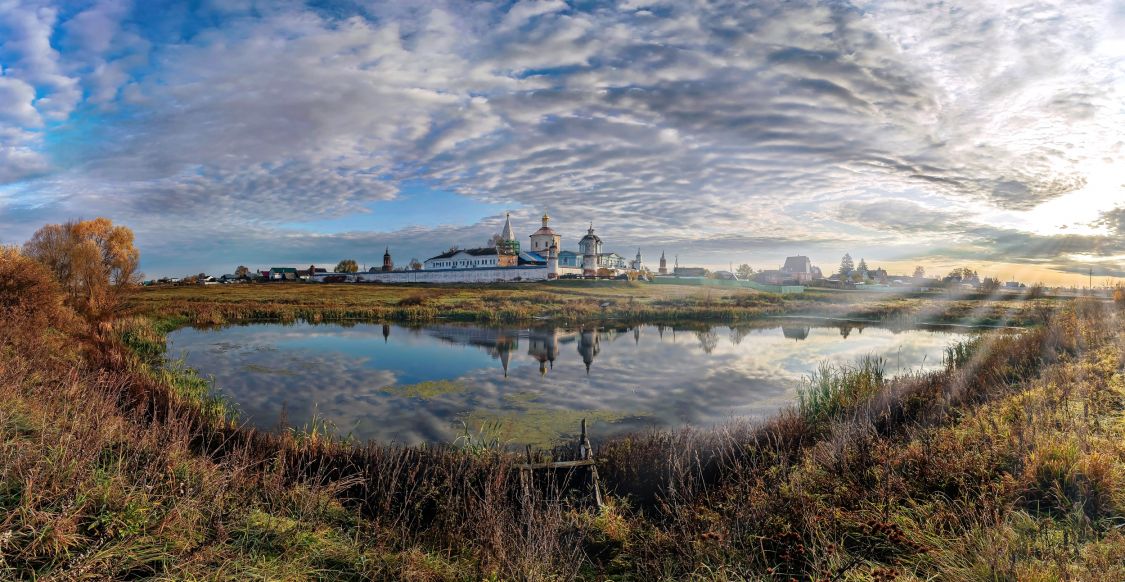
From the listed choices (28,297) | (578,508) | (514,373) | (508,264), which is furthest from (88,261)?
(508,264)

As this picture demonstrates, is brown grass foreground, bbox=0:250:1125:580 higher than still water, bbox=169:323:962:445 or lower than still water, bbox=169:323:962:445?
higher

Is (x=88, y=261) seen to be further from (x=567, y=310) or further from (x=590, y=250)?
(x=590, y=250)

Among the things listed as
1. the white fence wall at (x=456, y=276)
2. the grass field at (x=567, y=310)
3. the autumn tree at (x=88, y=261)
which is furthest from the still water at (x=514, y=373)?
the white fence wall at (x=456, y=276)

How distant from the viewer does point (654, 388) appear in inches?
601

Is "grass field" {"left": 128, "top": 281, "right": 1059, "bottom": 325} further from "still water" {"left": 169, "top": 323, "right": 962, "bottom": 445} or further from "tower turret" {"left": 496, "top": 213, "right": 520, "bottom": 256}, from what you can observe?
"tower turret" {"left": 496, "top": 213, "right": 520, "bottom": 256}

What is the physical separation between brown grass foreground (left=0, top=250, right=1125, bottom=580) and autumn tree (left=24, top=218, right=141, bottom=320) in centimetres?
2046

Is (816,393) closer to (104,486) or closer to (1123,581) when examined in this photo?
(1123,581)

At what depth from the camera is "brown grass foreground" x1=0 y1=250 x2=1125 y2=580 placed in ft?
13.1

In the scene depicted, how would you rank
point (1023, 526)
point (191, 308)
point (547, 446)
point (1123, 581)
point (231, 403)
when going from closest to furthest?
point (1123, 581), point (1023, 526), point (547, 446), point (231, 403), point (191, 308)

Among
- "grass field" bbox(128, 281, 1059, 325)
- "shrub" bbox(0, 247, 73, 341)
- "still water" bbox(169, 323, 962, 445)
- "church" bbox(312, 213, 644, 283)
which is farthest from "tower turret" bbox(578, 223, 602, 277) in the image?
"shrub" bbox(0, 247, 73, 341)

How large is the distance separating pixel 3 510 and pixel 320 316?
33.4 meters

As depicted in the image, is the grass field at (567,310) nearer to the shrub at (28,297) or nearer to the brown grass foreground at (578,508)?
the shrub at (28,297)

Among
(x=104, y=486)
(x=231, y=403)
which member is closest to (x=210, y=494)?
(x=104, y=486)

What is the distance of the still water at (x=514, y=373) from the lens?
1189 centimetres
